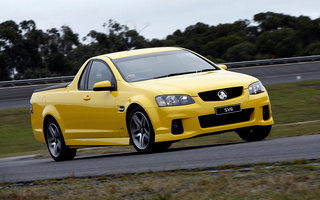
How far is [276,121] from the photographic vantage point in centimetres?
1653

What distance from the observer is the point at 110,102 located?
9078mm

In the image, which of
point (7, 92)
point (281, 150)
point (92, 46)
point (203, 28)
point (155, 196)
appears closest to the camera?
point (155, 196)

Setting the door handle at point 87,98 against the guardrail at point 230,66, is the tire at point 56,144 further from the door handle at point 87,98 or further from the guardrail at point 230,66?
the guardrail at point 230,66

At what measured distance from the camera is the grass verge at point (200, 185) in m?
4.59

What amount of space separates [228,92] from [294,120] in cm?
812

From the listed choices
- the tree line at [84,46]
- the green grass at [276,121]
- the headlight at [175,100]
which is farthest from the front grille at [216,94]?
the tree line at [84,46]

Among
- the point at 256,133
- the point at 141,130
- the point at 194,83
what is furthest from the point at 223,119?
the point at 256,133

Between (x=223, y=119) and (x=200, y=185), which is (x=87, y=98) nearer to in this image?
Result: (x=223, y=119)

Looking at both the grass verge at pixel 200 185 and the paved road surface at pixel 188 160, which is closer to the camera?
the grass verge at pixel 200 185

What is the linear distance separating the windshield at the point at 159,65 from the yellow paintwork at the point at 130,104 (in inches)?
6.3

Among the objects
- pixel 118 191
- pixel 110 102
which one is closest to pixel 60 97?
pixel 110 102

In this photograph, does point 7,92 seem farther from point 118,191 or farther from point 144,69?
point 118,191

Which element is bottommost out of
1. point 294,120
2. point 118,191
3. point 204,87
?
point 294,120

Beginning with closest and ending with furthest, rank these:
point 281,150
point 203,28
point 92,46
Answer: point 281,150
point 92,46
point 203,28
